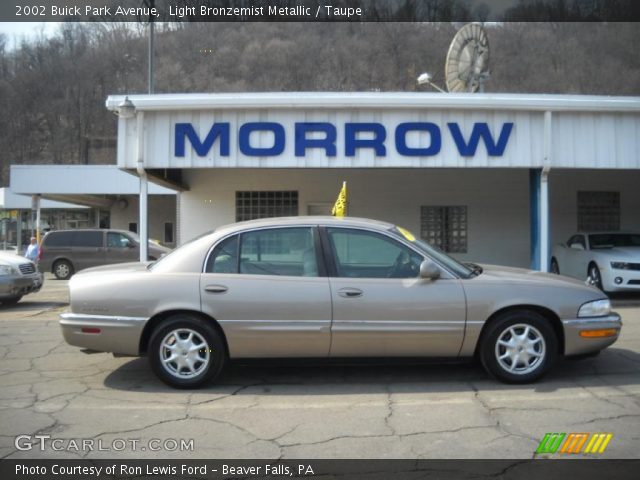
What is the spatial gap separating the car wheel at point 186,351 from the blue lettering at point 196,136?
6.32m

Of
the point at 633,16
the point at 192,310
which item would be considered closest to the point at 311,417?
the point at 192,310

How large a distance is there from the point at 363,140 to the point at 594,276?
5.60 m

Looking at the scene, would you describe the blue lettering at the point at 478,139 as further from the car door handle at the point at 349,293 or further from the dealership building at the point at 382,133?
the car door handle at the point at 349,293

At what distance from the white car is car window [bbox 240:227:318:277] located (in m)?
8.27

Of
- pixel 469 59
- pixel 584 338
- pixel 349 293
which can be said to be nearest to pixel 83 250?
pixel 469 59

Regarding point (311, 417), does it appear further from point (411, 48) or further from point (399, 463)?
point (411, 48)

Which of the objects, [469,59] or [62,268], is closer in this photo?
[469,59]

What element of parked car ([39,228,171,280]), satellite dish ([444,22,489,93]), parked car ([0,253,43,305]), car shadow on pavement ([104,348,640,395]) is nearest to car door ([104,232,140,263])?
parked car ([39,228,171,280])

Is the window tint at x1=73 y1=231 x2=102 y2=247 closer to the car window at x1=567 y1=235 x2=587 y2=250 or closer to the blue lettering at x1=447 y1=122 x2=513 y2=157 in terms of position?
the blue lettering at x1=447 y1=122 x2=513 y2=157

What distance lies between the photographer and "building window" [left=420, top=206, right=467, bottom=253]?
50.7 ft

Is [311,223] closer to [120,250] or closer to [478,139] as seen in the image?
[478,139]

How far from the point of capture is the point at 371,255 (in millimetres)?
5520

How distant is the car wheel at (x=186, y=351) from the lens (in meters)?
5.16

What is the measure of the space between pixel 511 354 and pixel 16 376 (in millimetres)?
4951
